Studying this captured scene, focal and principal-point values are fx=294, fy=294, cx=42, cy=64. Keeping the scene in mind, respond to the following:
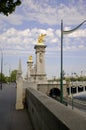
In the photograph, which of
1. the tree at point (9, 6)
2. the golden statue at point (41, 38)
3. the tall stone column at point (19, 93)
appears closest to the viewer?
the tree at point (9, 6)

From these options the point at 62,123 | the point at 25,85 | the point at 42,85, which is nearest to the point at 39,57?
the point at 42,85

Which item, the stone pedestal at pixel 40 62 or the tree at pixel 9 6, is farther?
the stone pedestal at pixel 40 62

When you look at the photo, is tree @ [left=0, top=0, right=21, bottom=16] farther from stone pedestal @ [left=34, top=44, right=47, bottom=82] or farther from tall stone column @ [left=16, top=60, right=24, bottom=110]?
stone pedestal @ [left=34, top=44, right=47, bottom=82]

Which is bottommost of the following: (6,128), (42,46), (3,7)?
(6,128)

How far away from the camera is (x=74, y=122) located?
4.20 meters

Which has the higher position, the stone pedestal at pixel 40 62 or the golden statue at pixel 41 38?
the golden statue at pixel 41 38

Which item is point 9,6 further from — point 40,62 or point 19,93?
point 40,62

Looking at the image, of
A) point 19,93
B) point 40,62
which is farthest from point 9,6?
point 40,62

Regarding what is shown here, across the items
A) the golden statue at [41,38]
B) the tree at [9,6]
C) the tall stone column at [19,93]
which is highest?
the golden statue at [41,38]

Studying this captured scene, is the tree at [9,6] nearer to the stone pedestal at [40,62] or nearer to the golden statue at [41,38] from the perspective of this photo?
the stone pedestal at [40,62]

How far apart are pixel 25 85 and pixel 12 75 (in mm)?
155294

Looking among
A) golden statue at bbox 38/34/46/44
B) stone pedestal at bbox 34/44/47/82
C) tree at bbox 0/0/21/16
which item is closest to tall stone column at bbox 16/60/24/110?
tree at bbox 0/0/21/16

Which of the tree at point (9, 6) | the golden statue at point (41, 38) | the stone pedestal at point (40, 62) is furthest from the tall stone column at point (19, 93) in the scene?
the golden statue at point (41, 38)

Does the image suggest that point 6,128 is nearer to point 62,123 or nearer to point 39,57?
point 62,123
